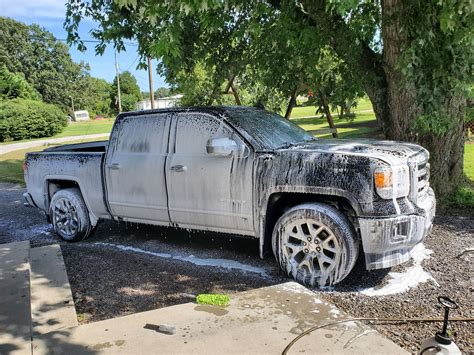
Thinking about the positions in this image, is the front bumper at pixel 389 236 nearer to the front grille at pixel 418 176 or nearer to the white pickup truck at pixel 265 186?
the white pickup truck at pixel 265 186

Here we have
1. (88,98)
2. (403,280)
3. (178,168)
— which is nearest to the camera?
(403,280)

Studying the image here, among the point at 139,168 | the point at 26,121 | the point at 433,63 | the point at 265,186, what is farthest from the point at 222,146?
the point at 26,121

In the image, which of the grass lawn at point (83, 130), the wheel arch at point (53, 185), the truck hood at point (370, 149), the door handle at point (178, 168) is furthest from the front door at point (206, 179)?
the grass lawn at point (83, 130)

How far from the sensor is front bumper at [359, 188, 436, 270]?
13.1ft

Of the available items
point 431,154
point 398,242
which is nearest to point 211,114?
point 398,242

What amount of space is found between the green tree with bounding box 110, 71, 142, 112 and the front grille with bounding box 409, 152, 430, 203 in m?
76.7

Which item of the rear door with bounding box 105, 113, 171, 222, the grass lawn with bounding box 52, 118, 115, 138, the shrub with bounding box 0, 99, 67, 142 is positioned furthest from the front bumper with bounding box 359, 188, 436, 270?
the grass lawn with bounding box 52, 118, 115, 138

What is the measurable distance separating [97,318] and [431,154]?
5.47 metres

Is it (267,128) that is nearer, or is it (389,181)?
(389,181)

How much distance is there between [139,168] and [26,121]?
33.6 metres

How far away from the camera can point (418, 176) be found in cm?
441

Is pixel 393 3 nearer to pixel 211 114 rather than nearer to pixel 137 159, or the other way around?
pixel 211 114

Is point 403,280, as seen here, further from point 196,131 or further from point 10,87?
point 10,87

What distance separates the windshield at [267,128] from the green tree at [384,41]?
1.24m
